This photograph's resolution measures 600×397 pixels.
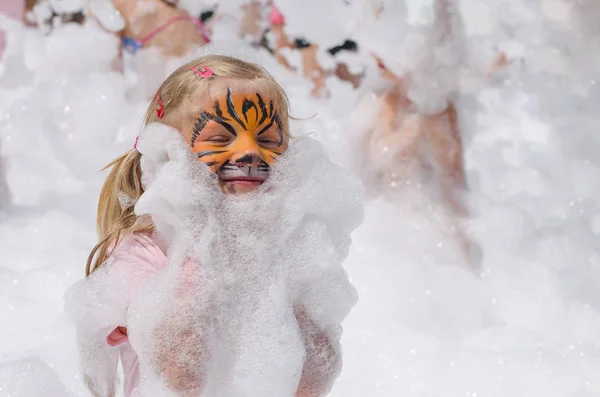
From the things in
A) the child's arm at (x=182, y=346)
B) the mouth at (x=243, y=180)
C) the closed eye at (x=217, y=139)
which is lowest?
the child's arm at (x=182, y=346)

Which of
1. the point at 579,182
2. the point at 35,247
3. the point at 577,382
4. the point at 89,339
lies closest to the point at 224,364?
the point at 89,339

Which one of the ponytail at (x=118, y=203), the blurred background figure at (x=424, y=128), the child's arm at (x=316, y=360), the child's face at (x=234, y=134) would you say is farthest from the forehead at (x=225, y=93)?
the blurred background figure at (x=424, y=128)

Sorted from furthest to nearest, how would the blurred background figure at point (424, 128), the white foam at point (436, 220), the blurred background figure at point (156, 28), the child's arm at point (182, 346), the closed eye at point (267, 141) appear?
the blurred background figure at point (156, 28), the blurred background figure at point (424, 128), the white foam at point (436, 220), the closed eye at point (267, 141), the child's arm at point (182, 346)

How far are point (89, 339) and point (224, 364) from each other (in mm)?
190

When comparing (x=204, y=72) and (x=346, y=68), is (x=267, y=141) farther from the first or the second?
(x=346, y=68)

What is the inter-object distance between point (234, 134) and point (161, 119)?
12 centimetres

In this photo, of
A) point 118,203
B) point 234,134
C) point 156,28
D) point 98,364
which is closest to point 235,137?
point 234,134

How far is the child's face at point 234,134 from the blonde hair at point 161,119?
2 cm

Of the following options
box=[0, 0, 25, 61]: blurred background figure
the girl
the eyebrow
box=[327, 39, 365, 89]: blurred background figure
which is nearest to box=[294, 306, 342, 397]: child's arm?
the girl

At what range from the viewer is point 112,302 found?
0.83 m

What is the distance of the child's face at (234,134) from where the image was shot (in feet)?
2.67

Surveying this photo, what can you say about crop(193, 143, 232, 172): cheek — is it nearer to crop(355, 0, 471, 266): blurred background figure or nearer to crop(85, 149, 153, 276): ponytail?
crop(85, 149, 153, 276): ponytail

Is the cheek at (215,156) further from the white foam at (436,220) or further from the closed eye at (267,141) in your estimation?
the white foam at (436,220)

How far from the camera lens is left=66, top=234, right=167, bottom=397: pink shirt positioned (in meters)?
0.81
